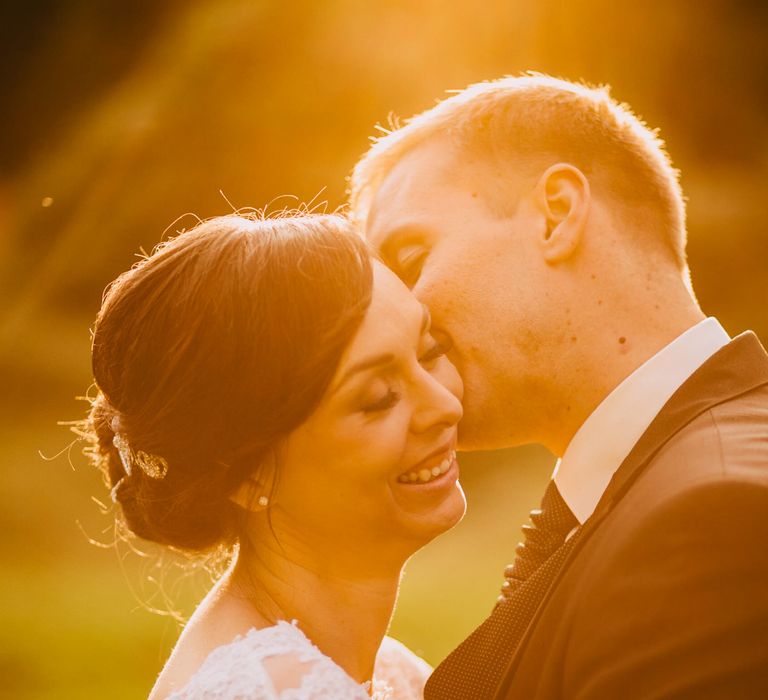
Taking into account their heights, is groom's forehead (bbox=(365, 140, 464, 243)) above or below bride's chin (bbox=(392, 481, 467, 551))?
above

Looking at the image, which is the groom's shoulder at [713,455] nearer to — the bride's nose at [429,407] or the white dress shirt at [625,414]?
the white dress shirt at [625,414]

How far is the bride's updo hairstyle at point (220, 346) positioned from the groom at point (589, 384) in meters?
0.45

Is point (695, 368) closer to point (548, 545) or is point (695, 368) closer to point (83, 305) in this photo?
point (548, 545)

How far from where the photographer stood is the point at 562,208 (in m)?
2.99

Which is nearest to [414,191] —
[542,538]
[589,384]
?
[589,384]

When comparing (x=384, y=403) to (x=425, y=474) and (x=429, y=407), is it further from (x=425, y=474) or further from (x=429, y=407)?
(x=425, y=474)

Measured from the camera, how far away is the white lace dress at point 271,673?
2471 mm

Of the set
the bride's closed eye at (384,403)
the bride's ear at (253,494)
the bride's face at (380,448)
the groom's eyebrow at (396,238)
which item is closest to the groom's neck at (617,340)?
the bride's face at (380,448)

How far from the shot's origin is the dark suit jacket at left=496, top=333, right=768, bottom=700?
1828mm

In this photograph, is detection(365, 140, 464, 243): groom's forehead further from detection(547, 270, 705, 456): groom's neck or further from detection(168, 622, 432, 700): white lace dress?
detection(168, 622, 432, 700): white lace dress

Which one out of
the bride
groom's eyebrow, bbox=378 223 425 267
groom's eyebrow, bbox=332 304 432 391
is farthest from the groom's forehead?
groom's eyebrow, bbox=332 304 432 391

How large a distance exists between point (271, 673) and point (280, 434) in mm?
629

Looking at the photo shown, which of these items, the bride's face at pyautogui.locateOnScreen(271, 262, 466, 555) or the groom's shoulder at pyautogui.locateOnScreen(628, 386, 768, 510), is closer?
the groom's shoulder at pyautogui.locateOnScreen(628, 386, 768, 510)

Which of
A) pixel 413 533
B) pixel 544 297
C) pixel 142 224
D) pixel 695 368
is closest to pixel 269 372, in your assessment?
pixel 413 533
